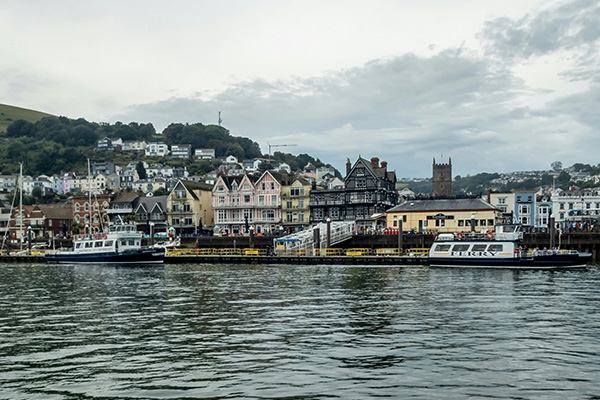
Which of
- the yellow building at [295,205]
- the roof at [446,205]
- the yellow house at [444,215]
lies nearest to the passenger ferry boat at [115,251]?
the yellow house at [444,215]

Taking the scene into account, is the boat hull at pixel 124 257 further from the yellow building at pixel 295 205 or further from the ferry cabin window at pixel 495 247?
the ferry cabin window at pixel 495 247

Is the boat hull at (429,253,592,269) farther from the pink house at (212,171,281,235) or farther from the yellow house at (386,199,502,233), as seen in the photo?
the pink house at (212,171,281,235)

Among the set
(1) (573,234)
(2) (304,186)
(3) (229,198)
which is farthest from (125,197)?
(1) (573,234)

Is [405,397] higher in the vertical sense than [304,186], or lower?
lower

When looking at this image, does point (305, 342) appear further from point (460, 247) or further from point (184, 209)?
point (184, 209)

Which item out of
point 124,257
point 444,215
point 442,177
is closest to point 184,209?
point 124,257

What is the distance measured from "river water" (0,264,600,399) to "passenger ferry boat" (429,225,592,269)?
528 inches

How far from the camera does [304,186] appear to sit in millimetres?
108438

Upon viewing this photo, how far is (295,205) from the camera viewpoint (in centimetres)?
10838

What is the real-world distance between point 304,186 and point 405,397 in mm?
92668

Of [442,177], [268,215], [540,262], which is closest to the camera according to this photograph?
[540,262]

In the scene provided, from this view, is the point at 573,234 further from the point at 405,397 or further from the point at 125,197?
the point at 125,197

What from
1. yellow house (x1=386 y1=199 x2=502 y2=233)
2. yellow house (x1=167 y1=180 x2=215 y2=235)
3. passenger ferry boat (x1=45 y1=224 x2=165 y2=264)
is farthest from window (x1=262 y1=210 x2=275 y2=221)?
passenger ferry boat (x1=45 y1=224 x2=165 y2=264)

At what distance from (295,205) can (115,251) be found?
41.0 m
